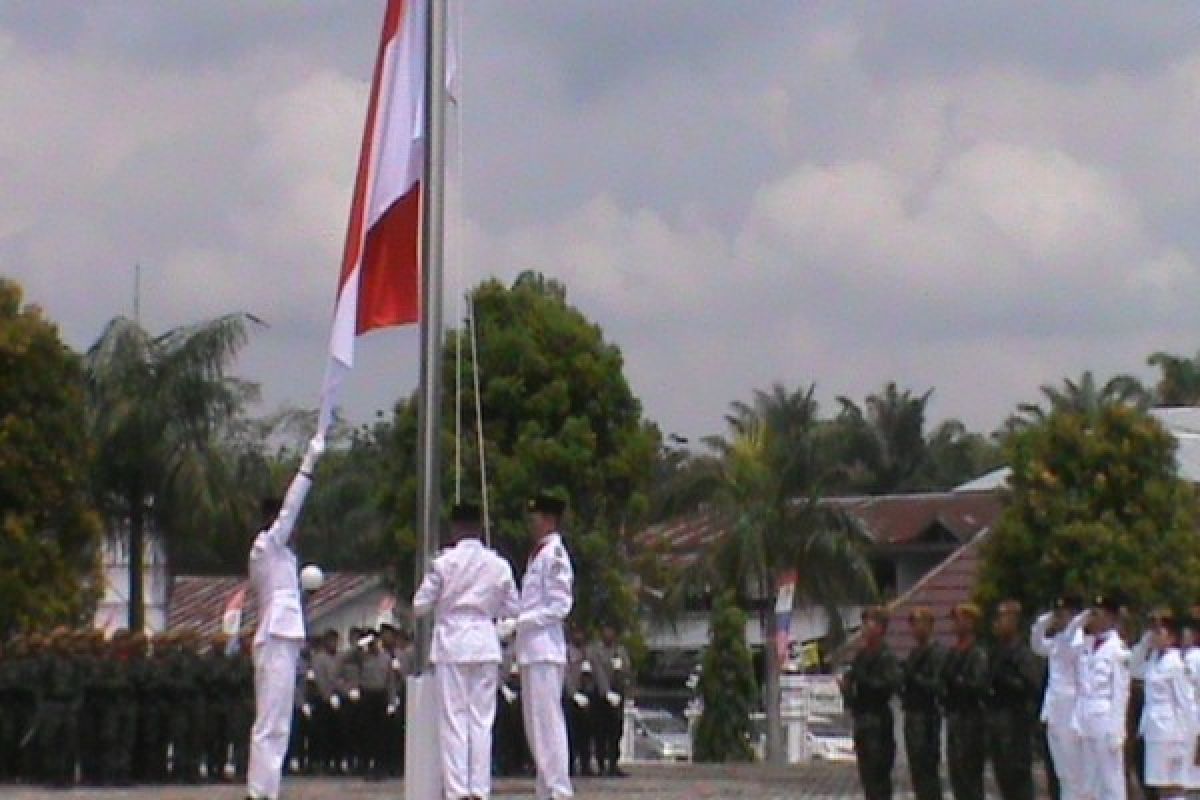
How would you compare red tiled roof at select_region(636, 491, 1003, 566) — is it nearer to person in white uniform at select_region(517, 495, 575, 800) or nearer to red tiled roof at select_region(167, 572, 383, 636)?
red tiled roof at select_region(167, 572, 383, 636)

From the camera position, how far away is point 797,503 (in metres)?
41.4

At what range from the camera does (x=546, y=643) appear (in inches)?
659

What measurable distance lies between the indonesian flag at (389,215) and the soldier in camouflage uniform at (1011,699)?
6.81 metres

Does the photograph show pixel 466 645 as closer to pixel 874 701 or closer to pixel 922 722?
pixel 874 701

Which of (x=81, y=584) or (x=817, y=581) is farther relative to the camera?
(x=817, y=581)

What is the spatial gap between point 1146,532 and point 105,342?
643 inches

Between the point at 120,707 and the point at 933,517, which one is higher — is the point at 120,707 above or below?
below

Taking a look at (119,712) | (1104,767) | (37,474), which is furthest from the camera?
(37,474)

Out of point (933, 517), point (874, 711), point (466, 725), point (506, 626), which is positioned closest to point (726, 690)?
point (874, 711)

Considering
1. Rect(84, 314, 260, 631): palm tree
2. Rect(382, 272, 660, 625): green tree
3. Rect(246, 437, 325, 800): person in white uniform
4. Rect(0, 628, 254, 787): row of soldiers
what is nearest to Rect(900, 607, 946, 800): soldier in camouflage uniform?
Rect(246, 437, 325, 800): person in white uniform

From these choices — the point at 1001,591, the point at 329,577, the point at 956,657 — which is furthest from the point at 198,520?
the point at 329,577

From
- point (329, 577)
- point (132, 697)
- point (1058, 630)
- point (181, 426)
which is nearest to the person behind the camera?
point (1058, 630)

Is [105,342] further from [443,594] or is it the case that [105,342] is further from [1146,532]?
[443,594]

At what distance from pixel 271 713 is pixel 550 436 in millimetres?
16658
